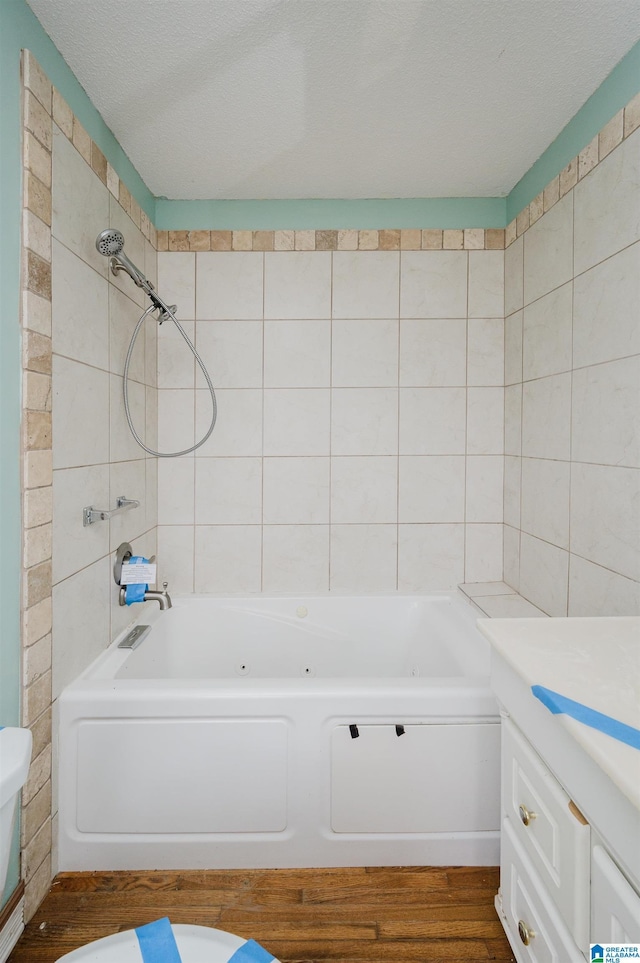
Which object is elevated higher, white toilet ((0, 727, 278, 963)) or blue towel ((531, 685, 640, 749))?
blue towel ((531, 685, 640, 749))

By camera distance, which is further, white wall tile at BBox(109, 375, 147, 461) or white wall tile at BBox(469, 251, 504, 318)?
white wall tile at BBox(469, 251, 504, 318)

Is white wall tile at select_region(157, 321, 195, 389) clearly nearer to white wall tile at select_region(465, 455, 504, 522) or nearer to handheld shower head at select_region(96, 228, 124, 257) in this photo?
handheld shower head at select_region(96, 228, 124, 257)

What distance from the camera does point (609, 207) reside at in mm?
1527

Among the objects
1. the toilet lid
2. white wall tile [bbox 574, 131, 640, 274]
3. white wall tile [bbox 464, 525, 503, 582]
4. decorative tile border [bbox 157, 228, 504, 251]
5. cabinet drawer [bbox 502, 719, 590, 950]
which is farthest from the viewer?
white wall tile [bbox 464, 525, 503, 582]

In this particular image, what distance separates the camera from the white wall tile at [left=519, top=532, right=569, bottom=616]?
1845 mm

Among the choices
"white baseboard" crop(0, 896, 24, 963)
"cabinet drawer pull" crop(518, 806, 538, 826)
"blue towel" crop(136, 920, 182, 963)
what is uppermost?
"cabinet drawer pull" crop(518, 806, 538, 826)

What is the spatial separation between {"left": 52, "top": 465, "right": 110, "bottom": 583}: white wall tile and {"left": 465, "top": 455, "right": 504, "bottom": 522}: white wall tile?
155 centimetres

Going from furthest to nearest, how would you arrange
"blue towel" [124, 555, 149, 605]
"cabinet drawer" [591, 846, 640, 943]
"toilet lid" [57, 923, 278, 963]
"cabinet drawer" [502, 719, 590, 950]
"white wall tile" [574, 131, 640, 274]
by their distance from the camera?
"blue towel" [124, 555, 149, 605]
"white wall tile" [574, 131, 640, 274]
"toilet lid" [57, 923, 278, 963]
"cabinet drawer" [502, 719, 590, 950]
"cabinet drawer" [591, 846, 640, 943]

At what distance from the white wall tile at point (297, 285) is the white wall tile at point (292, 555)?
0.97 m

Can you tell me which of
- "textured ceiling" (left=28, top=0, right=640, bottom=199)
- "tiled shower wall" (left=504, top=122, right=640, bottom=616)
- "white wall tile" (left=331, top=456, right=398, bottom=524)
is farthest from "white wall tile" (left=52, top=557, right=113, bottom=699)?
"tiled shower wall" (left=504, top=122, right=640, bottom=616)

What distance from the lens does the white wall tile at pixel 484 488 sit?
2379mm

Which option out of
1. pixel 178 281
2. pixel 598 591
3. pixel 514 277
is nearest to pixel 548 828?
pixel 598 591

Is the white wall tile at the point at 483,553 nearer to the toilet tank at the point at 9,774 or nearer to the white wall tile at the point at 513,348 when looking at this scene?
the white wall tile at the point at 513,348

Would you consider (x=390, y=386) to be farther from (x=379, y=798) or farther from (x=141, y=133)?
(x=379, y=798)
